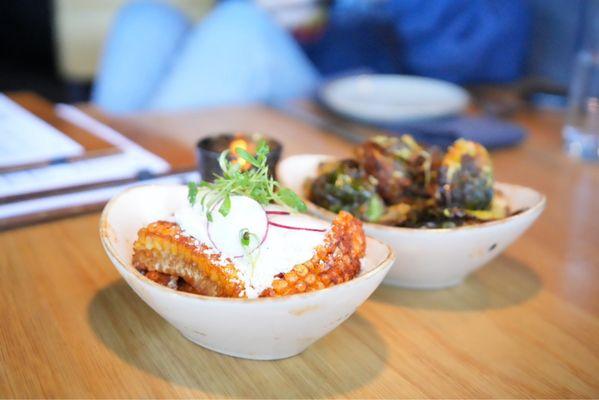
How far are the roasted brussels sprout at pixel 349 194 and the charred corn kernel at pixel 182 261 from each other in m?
0.23

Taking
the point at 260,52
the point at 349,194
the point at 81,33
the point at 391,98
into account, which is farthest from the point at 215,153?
the point at 81,33

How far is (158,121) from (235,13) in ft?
2.59

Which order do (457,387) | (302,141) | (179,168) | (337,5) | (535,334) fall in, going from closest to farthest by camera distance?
(457,387)
(535,334)
(179,168)
(302,141)
(337,5)

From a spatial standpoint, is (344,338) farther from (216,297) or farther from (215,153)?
(215,153)

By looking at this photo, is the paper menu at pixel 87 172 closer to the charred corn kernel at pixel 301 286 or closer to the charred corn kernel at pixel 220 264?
the charred corn kernel at pixel 220 264

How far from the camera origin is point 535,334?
2.64 feet

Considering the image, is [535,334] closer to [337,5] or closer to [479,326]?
[479,326]

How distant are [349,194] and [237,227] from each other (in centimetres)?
25

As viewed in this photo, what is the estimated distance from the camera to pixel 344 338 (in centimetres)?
77

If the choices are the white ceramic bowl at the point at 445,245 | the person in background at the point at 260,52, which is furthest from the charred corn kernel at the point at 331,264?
the person in background at the point at 260,52

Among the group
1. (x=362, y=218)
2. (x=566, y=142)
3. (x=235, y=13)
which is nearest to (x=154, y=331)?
(x=362, y=218)

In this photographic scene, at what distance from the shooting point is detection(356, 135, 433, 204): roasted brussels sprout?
3.03 ft

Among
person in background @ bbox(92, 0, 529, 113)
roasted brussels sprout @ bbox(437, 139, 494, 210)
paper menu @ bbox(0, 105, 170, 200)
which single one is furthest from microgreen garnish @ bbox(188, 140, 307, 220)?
person in background @ bbox(92, 0, 529, 113)

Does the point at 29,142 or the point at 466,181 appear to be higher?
the point at 466,181
